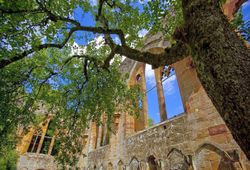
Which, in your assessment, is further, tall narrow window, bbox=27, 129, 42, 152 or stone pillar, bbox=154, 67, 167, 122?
tall narrow window, bbox=27, 129, 42, 152

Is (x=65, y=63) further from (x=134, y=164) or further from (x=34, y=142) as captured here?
(x=34, y=142)

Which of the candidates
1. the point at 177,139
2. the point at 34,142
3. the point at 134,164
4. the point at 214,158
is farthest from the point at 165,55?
the point at 34,142

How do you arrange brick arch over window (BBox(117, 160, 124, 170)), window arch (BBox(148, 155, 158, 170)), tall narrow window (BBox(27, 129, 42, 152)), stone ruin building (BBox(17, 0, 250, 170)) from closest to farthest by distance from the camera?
stone ruin building (BBox(17, 0, 250, 170)) < window arch (BBox(148, 155, 158, 170)) < brick arch over window (BBox(117, 160, 124, 170)) < tall narrow window (BBox(27, 129, 42, 152))

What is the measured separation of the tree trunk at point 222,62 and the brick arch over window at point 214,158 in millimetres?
2878

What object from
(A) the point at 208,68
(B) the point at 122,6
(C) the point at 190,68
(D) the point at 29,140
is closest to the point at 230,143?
(C) the point at 190,68

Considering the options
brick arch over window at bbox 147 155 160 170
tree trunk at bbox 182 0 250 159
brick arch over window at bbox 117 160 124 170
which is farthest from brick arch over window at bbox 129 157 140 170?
tree trunk at bbox 182 0 250 159

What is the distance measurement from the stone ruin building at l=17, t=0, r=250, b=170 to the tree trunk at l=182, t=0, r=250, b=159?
2924 mm

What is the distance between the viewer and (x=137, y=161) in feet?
21.1

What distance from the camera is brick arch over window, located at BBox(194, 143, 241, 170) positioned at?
3576mm

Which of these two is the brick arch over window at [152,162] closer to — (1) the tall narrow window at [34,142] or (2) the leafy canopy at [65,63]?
(2) the leafy canopy at [65,63]

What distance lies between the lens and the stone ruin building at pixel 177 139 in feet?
12.9

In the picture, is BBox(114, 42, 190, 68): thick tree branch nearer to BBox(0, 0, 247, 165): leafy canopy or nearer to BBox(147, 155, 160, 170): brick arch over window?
BBox(0, 0, 247, 165): leafy canopy

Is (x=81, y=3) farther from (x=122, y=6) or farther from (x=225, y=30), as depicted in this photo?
(x=225, y=30)

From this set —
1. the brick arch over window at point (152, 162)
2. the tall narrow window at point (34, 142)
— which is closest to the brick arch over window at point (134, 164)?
the brick arch over window at point (152, 162)
